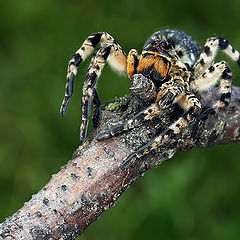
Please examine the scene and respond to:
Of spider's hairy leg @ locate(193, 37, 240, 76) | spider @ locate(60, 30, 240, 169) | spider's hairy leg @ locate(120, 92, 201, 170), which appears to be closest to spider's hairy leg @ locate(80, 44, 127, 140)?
spider @ locate(60, 30, 240, 169)

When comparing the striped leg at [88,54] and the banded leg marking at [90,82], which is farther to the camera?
the striped leg at [88,54]

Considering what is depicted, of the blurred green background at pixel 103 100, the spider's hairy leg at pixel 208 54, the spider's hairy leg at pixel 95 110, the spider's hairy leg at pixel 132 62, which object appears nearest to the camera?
the spider's hairy leg at pixel 95 110

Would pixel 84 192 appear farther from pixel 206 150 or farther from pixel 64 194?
pixel 206 150

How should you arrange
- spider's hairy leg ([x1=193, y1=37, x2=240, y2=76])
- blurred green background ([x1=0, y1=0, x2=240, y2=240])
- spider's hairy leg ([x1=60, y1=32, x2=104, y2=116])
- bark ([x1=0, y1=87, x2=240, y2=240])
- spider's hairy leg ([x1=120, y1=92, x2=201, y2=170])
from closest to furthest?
bark ([x1=0, y1=87, x2=240, y2=240])
spider's hairy leg ([x1=120, y1=92, x2=201, y2=170])
spider's hairy leg ([x1=60, y1=32, x2=104, y2=116])
spider's hairy leg ([x1=193, y1=37, x2=240, y2=76])
blurred green background ([x1=0, y1=0, x2=240, y2=240])

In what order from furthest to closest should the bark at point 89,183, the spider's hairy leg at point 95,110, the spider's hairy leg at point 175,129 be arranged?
1. the spider's hairy leg at point 95,110
2. the spider's hairy leg at point 175,129
3. the bark at point 89,183

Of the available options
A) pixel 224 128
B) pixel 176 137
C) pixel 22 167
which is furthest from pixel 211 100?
pixel 22 167

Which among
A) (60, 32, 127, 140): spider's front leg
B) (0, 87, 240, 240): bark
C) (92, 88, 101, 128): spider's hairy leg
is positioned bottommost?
(0, 87, 240, 240): bark

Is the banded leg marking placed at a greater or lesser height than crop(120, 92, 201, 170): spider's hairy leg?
greater

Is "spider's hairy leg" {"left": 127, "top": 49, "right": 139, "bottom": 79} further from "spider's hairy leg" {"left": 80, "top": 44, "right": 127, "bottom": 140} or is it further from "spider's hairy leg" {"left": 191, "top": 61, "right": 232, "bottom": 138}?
"spider's hairy leg" {"left": 191, "top": 61, "right": 232, "bottom": 138}

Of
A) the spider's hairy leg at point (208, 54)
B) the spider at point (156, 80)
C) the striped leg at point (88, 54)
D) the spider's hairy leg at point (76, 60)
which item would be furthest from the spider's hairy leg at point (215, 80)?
the spider's hairy leg at point (76, 60)

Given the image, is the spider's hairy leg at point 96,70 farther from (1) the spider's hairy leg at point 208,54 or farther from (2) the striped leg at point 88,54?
(1) the spider's hairy leg at point 208,54
